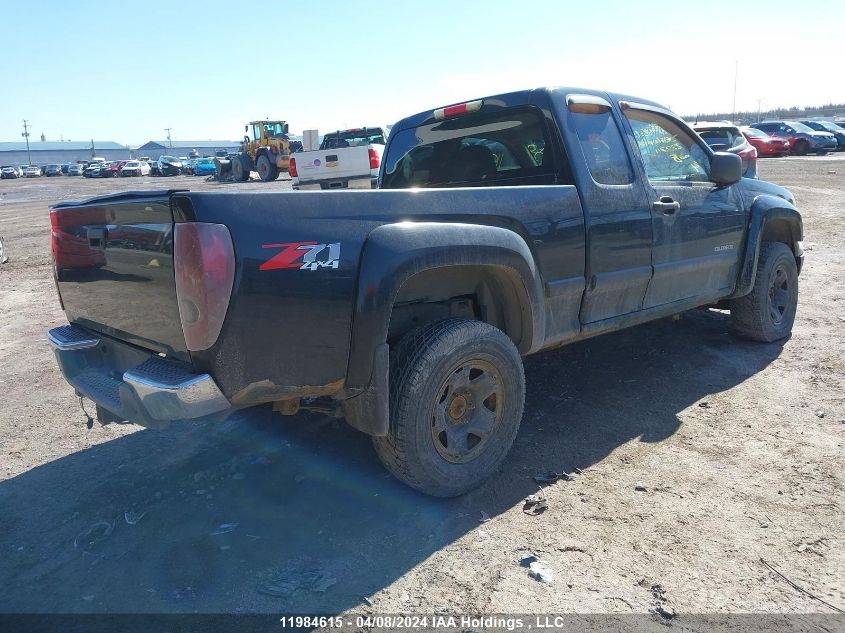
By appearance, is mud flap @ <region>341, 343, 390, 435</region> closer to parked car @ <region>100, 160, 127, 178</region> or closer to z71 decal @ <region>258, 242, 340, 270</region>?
z71 decal @ <region>258, 242, 340, 270</region>

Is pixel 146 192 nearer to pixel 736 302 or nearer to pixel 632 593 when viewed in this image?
pixel 632 593

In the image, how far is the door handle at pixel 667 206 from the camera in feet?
13.2

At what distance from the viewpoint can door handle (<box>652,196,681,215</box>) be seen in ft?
13.2

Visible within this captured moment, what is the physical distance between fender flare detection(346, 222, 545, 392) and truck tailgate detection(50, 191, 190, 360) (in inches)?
28.0

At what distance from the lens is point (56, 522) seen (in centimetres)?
304

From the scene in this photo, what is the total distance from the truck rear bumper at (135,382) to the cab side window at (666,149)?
10.2ft

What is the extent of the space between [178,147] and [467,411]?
144 meters

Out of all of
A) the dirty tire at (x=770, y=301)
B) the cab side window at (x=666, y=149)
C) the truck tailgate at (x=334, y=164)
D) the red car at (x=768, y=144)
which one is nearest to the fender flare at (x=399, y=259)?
the cab side window at (x=666, y=149)

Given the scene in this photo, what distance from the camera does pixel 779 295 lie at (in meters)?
5.54

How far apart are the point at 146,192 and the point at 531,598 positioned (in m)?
2.21

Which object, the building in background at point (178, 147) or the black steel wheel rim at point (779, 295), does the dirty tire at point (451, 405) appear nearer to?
the black steel wheel rim at point (779, 295)

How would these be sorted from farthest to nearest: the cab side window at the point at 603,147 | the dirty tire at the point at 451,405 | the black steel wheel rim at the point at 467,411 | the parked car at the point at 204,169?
1. the parked car at the point at 204,169
2. the cab side window at the point at 603,147
3. the black steel wheel rim at the point at 467,411
4. the dirty tire at the point at 451,405

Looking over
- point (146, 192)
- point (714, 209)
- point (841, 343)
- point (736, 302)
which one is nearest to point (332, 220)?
point (146, 192)

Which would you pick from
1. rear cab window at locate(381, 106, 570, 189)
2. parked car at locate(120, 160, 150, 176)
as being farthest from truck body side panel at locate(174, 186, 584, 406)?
parked car at locate(120, 160, 150, 176)
